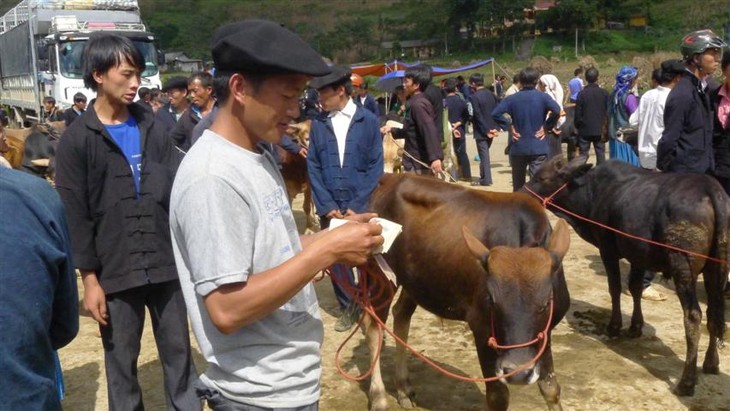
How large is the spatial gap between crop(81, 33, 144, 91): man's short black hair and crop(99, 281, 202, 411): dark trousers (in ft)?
3.66

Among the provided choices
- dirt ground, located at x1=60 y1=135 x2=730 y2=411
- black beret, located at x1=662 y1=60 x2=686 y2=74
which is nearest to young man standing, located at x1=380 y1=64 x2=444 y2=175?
dirt ground, located at x1=60 y1=135 x2=730 y2=411

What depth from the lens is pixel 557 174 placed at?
5898 mm

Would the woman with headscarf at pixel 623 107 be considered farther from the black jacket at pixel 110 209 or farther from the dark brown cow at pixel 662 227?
the black jacket at pixel 110 209

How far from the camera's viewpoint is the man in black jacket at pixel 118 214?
10.8 feet

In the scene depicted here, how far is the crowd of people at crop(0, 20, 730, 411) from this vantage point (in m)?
1.76

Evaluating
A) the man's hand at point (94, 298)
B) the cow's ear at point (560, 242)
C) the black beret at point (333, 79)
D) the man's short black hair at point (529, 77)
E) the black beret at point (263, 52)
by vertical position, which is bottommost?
the man's hand at point (94, 298)

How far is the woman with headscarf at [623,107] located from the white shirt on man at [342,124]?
5.90 metres

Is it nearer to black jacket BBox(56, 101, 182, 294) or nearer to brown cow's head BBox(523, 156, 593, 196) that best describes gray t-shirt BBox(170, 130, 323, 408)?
black jacket BBox(56, 101, 182, 294)

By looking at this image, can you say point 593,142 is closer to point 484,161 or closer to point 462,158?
point 484,161

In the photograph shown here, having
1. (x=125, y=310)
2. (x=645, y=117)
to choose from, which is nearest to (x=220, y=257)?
(x=125, y=310)

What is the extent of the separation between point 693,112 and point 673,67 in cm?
135

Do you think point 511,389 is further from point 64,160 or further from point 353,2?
point 353,2

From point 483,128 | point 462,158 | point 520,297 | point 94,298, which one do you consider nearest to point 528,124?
point 483,128

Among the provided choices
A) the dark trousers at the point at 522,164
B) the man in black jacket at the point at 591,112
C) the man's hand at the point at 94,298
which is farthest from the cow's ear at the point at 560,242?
the man in black jacket at the point at 591,112
